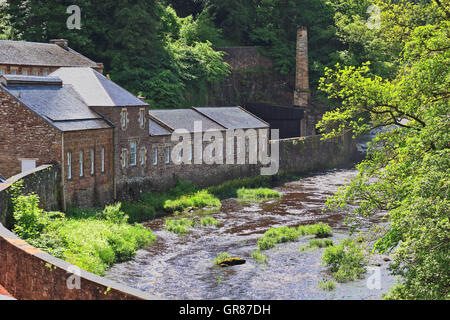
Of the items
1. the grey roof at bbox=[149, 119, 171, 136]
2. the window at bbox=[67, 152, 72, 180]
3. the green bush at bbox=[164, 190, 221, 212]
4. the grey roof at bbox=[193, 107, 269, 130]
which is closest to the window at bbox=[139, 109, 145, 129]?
the grey roof at bbox=[149, 119, 171, 136]

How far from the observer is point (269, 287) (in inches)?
1006

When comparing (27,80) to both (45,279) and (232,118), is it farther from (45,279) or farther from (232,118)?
(45,279)

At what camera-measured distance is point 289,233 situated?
3450 cm

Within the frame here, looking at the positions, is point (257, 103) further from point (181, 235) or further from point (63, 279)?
point (63, 279)

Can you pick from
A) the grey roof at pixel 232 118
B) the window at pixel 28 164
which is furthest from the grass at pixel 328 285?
the grey roof at pixel 232 118

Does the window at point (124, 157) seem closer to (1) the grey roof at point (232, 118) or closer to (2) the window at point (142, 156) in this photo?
(2) the window at point (142, 156)

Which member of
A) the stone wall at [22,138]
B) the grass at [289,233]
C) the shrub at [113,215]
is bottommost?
the grass at [289,233]

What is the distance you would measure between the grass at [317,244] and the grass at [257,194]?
569 inches

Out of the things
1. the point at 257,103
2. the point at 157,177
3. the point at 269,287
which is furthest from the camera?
the point at 257,103

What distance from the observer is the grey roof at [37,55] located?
4631cm

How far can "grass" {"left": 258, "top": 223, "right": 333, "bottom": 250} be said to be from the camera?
32841 millimetres

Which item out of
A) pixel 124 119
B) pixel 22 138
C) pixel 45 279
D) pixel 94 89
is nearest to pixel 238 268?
pixel 22 138
